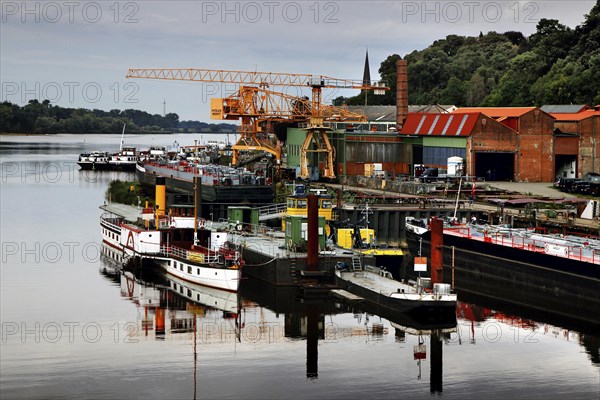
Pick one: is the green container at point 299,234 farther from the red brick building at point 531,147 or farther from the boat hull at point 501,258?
the red brick building at point 531,147

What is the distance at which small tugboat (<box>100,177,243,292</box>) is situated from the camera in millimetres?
57438

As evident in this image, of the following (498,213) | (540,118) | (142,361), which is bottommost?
(142,361)

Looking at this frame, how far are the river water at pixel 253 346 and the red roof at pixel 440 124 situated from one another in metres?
39.4

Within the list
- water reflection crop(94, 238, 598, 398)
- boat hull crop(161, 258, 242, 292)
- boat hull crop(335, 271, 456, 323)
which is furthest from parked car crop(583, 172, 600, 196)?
boat hull crop(161, 258, 242, 292)

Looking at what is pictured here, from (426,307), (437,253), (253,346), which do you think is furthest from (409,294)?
(253,346)

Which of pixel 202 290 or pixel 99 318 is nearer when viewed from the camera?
pixel 99 318

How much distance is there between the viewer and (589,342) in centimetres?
4788

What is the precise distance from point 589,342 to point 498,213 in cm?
2504

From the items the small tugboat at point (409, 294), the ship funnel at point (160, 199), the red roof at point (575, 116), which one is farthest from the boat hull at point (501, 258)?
the red roof at point (575, 116)

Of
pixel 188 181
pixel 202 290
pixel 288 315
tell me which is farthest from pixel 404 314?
pixel 188 181

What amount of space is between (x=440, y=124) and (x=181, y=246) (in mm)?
42131

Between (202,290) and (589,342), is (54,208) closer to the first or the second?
(202,290)

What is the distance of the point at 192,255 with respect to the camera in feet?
195

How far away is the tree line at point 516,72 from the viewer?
129m
